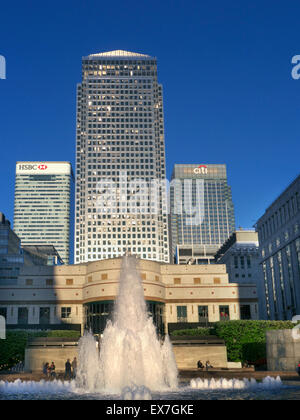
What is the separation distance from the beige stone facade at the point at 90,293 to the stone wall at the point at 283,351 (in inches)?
1256

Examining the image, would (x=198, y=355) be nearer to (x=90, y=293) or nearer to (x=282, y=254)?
(x=90, y=293)

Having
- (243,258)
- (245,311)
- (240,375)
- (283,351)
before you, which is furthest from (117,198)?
(240,375)

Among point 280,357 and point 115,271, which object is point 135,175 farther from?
point 280,357

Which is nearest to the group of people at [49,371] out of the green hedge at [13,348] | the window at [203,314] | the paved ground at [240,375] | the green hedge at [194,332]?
the green hedge at [13,348]

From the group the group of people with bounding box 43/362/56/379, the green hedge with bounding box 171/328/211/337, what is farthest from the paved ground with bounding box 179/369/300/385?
the green hedge with bounding box 171/328/211/337

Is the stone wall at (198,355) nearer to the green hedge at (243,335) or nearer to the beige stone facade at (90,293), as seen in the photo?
the green hedge at (243,335)

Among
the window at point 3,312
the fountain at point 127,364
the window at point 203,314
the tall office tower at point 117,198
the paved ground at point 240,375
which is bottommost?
the paved ground at point 240,375

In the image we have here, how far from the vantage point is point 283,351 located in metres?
39.2

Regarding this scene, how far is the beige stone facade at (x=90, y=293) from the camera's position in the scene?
72750mm

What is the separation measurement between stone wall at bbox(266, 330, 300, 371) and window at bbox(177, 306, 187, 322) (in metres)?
33.4

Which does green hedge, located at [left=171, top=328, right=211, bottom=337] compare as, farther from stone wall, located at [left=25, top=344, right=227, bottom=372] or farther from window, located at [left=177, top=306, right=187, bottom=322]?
window, located at [left=177, top=306, right=187, bottom=322]

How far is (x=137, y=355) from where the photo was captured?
2903 cm
